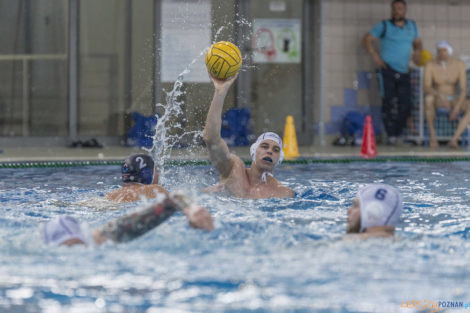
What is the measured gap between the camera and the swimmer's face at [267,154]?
204 inches

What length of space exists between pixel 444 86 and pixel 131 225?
28.1 feet

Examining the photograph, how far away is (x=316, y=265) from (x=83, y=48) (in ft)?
28.3

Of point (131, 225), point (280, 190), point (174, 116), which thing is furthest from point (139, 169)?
point (174, 116)

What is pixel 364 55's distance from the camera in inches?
469

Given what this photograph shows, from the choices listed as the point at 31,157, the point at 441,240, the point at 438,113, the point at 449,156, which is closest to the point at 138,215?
the point at 441,240

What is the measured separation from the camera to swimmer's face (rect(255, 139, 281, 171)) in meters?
5.19

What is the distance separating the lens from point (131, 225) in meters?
3.42

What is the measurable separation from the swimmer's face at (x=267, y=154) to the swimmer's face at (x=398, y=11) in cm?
666

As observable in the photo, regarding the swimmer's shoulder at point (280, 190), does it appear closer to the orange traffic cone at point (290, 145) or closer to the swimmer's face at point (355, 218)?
the swimmer's face at point (355, 218)

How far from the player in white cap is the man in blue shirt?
8353 millimetres

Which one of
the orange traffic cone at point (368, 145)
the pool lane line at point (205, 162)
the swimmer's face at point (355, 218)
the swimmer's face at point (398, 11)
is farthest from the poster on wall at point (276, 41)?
the swimmer's face at point (355, 218)

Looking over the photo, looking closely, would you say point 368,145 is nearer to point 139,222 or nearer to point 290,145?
point 290,145

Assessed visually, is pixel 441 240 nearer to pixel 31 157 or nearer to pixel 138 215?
pixel 138 215

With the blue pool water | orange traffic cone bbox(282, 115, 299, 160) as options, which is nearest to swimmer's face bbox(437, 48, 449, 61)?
orange traffic cone bbox(282, 115, 299, 160)
